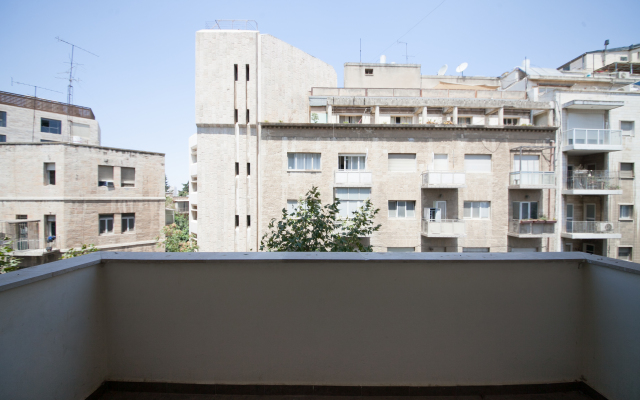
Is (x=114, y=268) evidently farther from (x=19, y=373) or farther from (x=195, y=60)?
(x=195, y=60)

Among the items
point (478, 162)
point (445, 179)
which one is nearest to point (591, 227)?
point (478, 162)

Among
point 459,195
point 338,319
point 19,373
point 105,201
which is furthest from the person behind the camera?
point 105,201

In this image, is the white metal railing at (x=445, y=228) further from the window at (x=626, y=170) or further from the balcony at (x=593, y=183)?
the window at (x=626, y=170)

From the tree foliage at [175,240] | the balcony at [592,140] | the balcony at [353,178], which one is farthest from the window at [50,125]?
the balcony at [592,140]

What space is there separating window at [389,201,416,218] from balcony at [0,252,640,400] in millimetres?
13154

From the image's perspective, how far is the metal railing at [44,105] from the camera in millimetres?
25544

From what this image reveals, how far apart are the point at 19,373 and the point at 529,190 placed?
60.5ft

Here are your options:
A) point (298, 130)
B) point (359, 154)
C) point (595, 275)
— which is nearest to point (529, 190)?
point (359, 154)

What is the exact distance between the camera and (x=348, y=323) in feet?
7.03

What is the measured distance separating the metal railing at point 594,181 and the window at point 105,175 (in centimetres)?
2540

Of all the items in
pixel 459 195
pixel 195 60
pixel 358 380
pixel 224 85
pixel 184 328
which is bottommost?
pixel 358 380

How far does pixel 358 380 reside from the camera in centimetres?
217

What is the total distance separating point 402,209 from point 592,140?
10.0 meters

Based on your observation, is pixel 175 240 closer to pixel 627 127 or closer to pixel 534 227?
pixel 534 227
